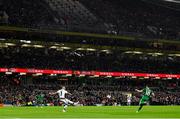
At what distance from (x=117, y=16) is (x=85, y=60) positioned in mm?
13504

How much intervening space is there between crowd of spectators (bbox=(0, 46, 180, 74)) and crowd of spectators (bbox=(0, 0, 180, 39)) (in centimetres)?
480

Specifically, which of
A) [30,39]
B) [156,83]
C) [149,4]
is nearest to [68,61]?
[30,39]

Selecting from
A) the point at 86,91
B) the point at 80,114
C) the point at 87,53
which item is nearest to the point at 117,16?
the point at 87,53

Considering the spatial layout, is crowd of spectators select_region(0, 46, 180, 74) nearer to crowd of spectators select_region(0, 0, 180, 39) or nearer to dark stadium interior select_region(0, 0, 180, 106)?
dark stadium interior select_region(0, 0, 180, 106)

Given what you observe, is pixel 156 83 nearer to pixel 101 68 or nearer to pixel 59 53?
pixel 101 68

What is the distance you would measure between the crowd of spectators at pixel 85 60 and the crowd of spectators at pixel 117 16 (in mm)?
4797

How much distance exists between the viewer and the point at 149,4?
321 ft

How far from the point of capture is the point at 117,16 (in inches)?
3474

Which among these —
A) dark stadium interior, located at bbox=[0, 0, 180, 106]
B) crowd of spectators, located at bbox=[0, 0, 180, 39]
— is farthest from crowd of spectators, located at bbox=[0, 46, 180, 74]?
crowd of spectators, located at bbox=[0, 0, 180, 39]

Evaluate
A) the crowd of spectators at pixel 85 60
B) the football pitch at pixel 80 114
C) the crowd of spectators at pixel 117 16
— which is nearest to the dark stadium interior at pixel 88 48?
the crowd of spectators at pixel 85 60

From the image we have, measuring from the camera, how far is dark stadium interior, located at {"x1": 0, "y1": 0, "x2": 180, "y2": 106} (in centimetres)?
7131

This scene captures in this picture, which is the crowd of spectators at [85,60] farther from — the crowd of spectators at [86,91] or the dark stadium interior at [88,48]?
the crowd of spectators at [86,91]

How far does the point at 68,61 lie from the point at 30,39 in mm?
8659

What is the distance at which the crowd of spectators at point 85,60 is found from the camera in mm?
72812
